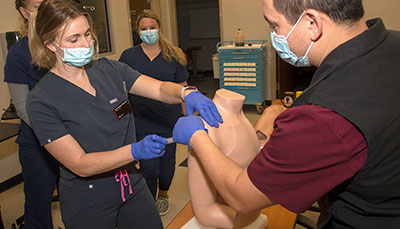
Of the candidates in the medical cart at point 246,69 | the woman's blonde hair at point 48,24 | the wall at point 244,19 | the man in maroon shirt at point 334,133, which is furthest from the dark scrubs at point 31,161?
the wall at point 244,19

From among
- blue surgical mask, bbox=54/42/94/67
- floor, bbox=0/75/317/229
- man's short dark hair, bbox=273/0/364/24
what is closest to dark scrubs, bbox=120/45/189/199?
floor, bbox=0/75/317/229

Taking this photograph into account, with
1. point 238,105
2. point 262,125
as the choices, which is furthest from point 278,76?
point 238,105

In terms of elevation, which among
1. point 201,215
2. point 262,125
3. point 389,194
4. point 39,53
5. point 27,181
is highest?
point 39,53

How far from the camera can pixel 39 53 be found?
1363 mm

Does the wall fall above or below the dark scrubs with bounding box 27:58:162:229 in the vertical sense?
above

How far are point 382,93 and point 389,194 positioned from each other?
0.83ft

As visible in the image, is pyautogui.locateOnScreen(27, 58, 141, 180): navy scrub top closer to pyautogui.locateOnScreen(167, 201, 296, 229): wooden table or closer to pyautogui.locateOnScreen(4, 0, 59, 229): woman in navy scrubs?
pyautogui.locateOnScreen(167, 201, 296, 229): wooden table

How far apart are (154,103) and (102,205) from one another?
1180 millimetres

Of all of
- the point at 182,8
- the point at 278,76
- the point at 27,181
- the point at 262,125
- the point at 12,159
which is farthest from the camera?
the point at 182,8

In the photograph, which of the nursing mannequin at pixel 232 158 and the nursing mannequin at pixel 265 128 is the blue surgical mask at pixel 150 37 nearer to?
the nursing mannequin at pixel 265 128

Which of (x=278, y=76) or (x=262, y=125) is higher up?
(x=262, y=125)

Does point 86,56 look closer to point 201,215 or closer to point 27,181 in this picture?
point 201,215

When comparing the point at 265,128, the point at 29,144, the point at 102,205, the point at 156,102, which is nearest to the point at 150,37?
the point at 156,102

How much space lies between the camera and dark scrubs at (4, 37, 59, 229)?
1.83 m
